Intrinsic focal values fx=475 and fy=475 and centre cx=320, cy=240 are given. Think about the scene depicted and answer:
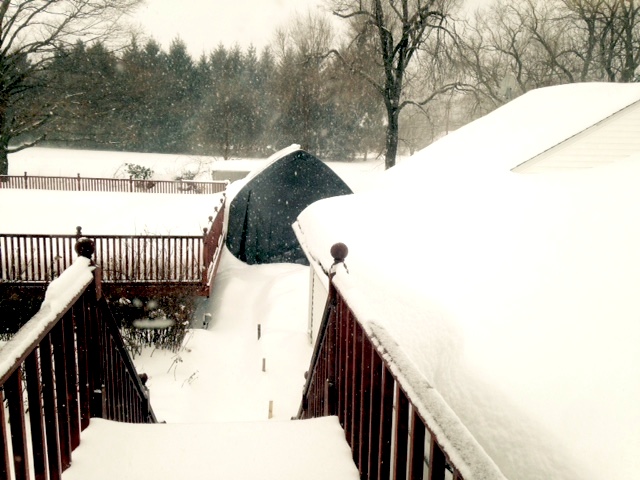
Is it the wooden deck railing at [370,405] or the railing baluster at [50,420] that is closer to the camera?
the wooden deck railing at [370,405]

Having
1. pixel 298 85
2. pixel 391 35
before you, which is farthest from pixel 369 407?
pixel 298 85

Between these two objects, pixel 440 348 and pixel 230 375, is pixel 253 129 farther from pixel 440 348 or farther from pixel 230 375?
pixel 440 348

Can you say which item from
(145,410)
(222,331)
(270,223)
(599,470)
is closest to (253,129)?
(270,223)

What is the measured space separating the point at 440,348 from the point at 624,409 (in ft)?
3.26

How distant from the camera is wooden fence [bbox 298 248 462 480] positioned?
4.74 feet

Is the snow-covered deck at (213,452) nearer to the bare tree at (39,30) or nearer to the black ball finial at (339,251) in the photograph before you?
the black ball finial at (339,251)

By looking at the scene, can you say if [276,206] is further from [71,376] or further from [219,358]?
[71,376]

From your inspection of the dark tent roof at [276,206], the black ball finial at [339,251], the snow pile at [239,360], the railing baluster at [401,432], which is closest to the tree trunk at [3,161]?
the dark tent roof at [276,206]

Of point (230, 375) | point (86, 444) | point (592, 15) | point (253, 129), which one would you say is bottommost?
point (230, 375)

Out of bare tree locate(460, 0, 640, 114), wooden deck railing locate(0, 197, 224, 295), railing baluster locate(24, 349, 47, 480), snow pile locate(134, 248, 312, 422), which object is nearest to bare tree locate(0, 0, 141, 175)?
wooden deck railing locate(0, 197, 224, 295)

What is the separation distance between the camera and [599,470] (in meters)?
→ 1.46

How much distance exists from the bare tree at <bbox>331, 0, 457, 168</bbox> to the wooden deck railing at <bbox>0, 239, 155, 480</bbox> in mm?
17269

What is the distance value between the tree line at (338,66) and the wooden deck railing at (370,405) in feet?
55.4

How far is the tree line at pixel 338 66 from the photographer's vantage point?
19250 millimetres
